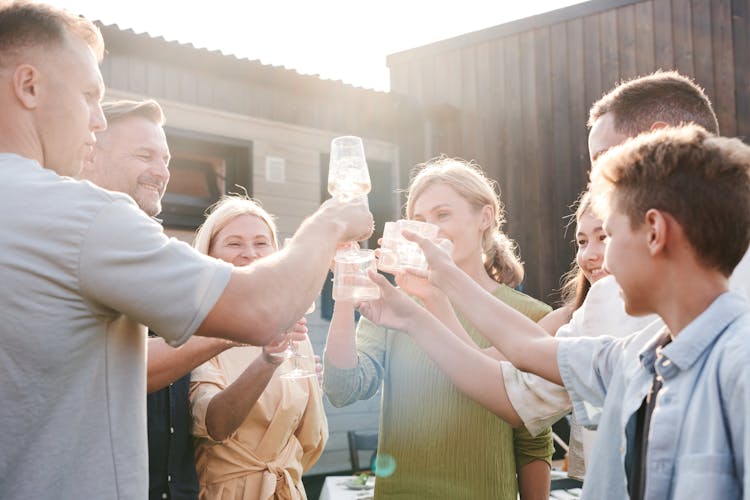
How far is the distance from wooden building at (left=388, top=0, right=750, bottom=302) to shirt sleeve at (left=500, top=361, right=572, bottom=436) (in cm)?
661

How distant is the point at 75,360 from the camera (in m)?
1.41

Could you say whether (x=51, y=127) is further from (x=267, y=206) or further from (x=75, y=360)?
(x=267, y=206)

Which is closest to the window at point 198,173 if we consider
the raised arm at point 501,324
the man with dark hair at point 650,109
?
the raised arm at point 501,324

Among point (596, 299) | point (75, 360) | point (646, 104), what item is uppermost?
point (646, 104)

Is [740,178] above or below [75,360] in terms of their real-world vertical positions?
above

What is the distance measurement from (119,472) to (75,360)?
26 cm

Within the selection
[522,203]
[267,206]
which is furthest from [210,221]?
[522,203]

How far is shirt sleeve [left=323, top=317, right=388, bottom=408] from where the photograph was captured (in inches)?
104

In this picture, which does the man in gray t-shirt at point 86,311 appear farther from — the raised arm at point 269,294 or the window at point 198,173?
the window at point 198,173

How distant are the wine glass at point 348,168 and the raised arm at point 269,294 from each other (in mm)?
683

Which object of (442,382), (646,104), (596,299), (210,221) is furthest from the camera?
(210,221)

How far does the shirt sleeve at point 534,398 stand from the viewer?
2092mm

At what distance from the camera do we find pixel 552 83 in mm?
8906

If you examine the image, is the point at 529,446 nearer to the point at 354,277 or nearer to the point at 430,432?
the point at 430,432
